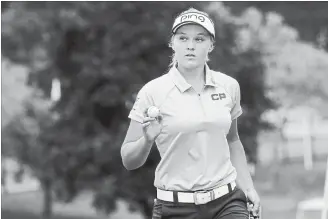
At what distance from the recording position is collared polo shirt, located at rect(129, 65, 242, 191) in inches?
123

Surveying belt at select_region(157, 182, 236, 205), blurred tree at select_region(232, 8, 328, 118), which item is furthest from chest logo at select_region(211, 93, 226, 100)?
blurred tree at select_region(232, 8, 328, 118)

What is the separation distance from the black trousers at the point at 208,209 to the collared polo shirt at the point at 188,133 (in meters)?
0.07

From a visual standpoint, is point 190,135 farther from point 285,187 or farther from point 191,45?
point 285,187

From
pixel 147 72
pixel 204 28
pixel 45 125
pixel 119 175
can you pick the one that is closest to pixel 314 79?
pixel 147 72

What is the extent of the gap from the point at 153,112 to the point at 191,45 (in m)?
0.39

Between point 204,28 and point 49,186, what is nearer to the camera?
point 204,28

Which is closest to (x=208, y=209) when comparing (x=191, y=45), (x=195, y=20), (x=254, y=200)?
(x=254, y=200)

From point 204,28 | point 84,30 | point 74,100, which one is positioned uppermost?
point 84,30

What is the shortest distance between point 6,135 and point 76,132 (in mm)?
785

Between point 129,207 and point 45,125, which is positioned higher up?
point 45,125

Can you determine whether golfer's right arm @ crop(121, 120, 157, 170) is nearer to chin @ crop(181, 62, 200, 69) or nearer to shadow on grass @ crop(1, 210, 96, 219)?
chin @ crop(181, 62, 200, 69)

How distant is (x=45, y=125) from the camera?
8094 millimetres

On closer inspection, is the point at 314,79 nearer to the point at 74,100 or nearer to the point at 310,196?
the point at 310,196

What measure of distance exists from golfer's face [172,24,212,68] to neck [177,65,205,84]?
0.04 meters
